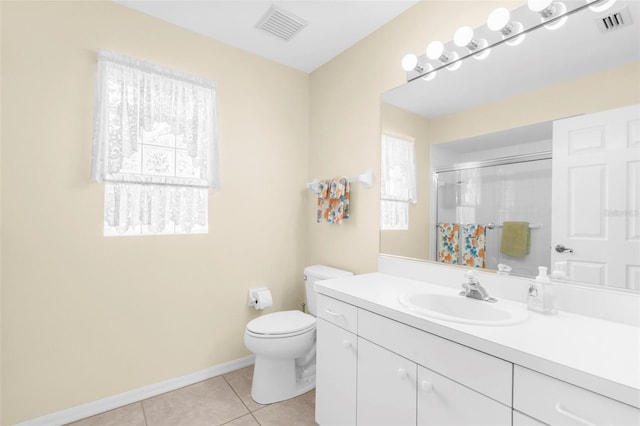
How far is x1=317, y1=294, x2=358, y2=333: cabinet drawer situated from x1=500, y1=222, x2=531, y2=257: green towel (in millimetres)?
759

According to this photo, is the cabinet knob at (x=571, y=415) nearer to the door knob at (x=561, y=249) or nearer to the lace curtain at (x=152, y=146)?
the door knob at (x=561, y=249)

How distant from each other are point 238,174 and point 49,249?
3.93 ft

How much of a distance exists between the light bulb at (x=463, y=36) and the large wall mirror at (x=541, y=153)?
0.11 meters

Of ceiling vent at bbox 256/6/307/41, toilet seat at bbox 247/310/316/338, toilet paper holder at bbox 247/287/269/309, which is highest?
ceiling vent at bbox 256/6/307/41

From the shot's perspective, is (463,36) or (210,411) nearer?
(463,36)

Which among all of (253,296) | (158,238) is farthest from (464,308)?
(158,238)

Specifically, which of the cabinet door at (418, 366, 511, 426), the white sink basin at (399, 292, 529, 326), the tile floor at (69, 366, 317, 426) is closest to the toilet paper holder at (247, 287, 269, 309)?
the tile floor at (69, 366, 317, 426)

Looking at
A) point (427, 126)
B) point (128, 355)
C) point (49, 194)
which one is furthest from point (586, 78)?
point (128, 355)

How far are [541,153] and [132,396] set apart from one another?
8.62 ft

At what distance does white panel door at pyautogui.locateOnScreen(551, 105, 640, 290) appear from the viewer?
107cm

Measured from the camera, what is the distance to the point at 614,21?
1143 millimetres

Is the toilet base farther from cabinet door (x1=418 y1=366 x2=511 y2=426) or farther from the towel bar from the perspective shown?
the towel bar

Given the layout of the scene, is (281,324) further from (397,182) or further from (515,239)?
(515,239)

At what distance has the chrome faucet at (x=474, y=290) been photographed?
1.32 m
